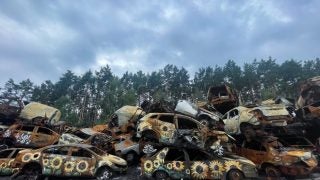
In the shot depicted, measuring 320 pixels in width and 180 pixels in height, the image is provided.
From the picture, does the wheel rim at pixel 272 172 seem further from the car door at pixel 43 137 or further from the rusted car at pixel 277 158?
the car door at pixel 43 137

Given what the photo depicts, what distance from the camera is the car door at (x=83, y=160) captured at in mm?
10531

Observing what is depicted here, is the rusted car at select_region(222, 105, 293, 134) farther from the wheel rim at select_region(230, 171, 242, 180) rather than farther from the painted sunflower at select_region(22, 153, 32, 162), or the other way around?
the painted sunflower at select_region(22, 153, 32, 162)

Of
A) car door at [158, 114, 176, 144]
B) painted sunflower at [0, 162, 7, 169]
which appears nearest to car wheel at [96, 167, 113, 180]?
car door at [158, 114, 176, 144]

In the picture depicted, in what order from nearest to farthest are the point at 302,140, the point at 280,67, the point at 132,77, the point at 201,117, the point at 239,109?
the point at 302,140 → the point at 239,109 → the point at 201,117 → the point at 280,67 → the point at 132,77

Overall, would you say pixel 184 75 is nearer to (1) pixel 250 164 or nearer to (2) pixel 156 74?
(2) pixel 156 74

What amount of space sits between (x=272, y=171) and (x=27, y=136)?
12.2 meters

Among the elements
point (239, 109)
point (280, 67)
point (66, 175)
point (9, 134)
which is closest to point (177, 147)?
point (66, 175)

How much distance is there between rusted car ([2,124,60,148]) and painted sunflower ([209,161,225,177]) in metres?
9.35

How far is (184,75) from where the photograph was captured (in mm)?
50281

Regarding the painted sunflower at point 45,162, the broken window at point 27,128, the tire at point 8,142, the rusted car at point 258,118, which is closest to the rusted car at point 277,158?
the rusted car at point 258,118

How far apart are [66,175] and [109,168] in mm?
1598

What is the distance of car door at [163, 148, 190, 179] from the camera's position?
1018 cm

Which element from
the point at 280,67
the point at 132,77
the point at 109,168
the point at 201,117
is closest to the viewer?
the point at 109,168

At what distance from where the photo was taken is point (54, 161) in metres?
10.6
